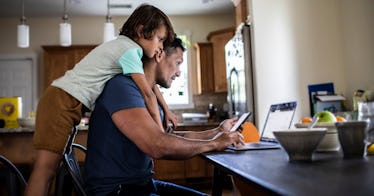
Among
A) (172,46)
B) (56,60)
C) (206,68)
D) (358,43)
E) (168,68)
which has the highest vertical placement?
(56,60)

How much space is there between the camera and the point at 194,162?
415 cm

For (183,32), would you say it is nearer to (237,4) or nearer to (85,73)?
(237,4)

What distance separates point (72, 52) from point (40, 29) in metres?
0.87

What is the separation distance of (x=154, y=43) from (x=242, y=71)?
1.97 meters

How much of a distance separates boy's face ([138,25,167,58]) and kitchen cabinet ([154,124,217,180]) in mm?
2545

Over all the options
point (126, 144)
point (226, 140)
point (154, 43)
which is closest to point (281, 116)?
point (226, 140)

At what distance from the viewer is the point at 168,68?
1.65m

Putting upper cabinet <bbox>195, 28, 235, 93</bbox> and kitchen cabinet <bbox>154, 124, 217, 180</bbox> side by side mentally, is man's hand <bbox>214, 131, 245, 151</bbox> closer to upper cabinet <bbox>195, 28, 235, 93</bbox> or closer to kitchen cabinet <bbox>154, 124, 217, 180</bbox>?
kitchen cabinet <bbox>154, 124, 217, 180</bbox>

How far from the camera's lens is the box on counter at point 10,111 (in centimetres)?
337

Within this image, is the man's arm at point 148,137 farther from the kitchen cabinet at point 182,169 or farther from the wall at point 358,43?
the kitchen cabinet at point 182,169

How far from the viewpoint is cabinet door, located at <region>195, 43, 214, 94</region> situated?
6.14m

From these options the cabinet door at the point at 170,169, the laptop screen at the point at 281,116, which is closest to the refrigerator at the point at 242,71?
the cabinet door at the point at 170,169

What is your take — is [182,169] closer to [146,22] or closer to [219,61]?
[219,61]

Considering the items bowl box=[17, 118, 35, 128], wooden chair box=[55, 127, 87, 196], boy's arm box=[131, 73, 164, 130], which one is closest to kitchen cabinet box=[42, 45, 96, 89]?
bowl box=[17, 118, 35, 128]
